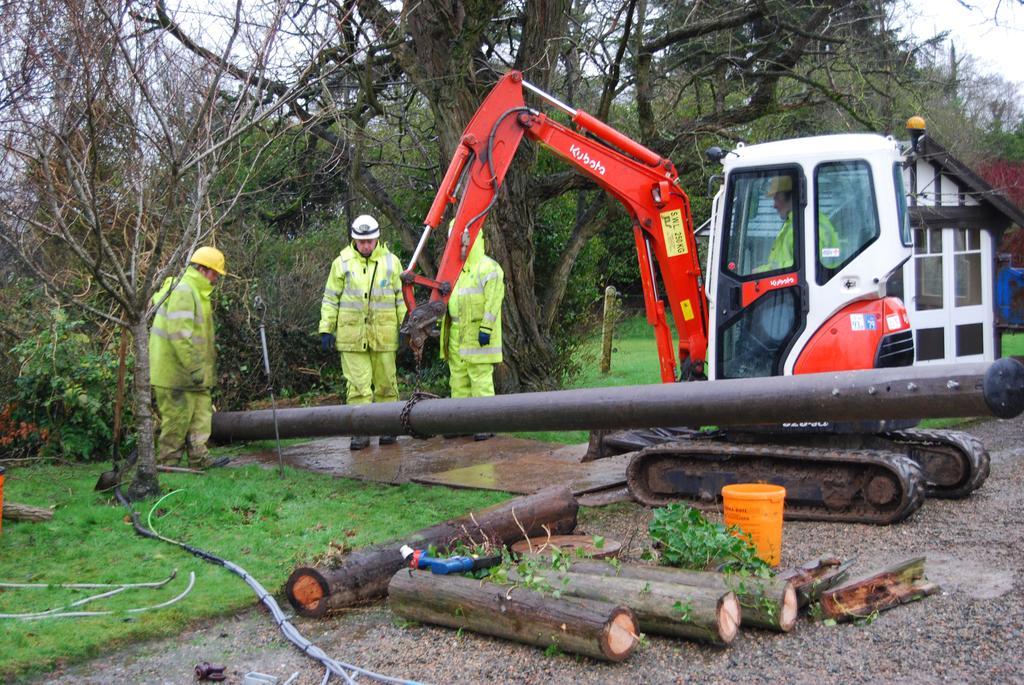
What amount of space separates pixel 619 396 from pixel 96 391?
5.96 metres

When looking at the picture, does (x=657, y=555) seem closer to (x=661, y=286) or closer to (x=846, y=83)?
(x=661, y=286)

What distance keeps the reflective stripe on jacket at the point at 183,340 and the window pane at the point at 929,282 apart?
12.2 meters

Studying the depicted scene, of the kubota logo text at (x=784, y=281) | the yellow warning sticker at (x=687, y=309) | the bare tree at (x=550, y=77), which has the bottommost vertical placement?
the yellow warning sticker at (x=687, y=309)

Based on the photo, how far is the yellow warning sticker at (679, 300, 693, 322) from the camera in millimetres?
9250

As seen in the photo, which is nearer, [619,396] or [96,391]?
[619,396]

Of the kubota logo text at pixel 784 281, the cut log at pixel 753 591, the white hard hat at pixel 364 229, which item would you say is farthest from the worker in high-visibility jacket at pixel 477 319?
the cut log at pixel 753 591

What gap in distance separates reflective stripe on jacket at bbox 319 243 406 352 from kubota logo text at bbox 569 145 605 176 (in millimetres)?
2693

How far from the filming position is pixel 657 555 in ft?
19.2

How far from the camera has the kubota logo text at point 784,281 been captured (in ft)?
27.3

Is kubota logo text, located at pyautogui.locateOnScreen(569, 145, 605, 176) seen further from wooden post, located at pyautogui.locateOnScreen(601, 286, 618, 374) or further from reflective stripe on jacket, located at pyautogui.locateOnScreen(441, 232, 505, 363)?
wooden post, located at pyautogui.locateOnScreen(601, 286, 618, 374)

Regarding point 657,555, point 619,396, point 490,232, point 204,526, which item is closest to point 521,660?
A: point 657,555

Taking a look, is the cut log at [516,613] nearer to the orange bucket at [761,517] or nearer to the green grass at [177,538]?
the green grass at [177,538]

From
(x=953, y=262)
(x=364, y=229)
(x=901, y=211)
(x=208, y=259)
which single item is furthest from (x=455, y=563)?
(x=953, y=262)

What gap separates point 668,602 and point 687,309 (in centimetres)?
454
